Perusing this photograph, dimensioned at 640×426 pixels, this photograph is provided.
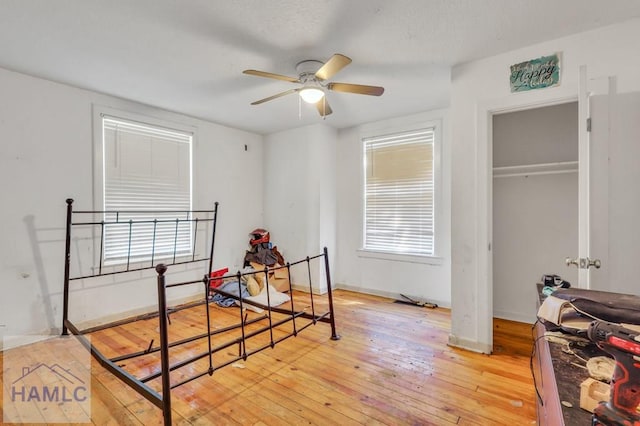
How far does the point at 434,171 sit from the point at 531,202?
1107 mm

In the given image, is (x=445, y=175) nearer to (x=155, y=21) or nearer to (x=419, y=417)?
(x=419, y=417)

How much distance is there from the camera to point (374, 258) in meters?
4.36

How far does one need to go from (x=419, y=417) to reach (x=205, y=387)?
1.43 meters

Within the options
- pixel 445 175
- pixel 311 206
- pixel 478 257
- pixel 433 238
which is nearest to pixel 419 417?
pixel 478 257

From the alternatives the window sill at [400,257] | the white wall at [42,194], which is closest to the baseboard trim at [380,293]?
the window sill at [400,257]

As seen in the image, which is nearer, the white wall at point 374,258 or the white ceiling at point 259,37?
the white ceiling at point 259,37

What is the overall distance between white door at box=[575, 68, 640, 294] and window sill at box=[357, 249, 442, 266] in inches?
A: 73.9

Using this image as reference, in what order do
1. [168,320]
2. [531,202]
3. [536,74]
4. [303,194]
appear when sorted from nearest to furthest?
[536,74], [531,202], [168,320], [303,194]

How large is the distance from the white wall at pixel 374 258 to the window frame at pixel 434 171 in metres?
0.01

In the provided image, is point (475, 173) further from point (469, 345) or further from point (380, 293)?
point (380, 293)

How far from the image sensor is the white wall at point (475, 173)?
2381 mm

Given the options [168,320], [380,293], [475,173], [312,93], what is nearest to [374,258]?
[380,293]

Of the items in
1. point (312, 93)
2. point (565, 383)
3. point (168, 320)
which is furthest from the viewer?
point (168, 320)

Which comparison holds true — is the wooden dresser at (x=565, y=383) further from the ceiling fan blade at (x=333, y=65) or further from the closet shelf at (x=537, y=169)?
the closet shelf at (x=537, y=169)
